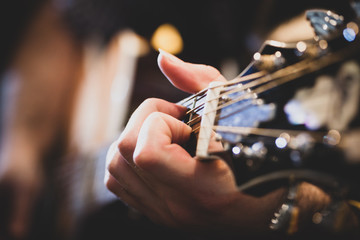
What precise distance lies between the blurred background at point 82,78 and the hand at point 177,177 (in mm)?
1163

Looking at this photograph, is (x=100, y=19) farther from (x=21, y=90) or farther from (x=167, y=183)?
(x=167, y=183)

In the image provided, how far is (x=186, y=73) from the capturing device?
0.77 m

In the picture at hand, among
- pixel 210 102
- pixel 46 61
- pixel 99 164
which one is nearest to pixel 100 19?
pixel 46 61

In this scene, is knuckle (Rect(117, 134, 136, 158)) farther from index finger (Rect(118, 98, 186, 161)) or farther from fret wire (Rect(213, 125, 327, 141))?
fret wire (Rect(213, 125, 327, 141))

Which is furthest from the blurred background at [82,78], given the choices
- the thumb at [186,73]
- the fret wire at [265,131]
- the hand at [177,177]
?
the fret wire at [265,131]

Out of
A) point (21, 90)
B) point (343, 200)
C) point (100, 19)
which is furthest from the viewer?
point (100, 19)

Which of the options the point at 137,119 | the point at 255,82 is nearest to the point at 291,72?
the point at 255,82

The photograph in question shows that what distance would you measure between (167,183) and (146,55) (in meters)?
2.93

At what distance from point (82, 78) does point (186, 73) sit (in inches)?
124

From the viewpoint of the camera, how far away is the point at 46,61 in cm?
317

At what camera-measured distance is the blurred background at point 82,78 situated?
221 centimetres

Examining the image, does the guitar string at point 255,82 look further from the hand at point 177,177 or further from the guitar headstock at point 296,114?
the hand at point 177,177

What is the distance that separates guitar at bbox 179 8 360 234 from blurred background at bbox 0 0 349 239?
145cm

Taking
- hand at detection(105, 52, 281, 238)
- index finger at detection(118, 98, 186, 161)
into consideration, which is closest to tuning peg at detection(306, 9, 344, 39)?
hand at detection(105, 52, 281, 238)
